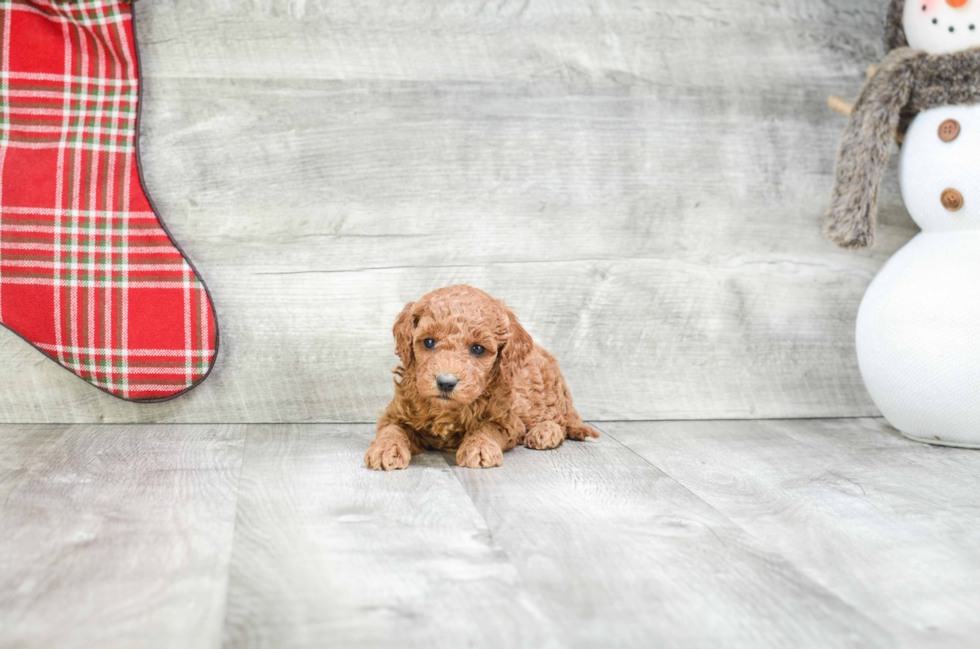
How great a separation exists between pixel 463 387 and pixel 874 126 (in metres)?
0.98

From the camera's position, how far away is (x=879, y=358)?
158 cm

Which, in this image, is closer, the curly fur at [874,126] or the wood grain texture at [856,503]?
the wood grain texture at [856,503]

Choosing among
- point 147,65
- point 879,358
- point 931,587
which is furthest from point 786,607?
point 147,65

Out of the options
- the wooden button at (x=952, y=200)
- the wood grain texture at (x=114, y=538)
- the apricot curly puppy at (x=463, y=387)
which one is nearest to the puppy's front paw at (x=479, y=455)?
the apricot curly puppy at (x=463, y=387)

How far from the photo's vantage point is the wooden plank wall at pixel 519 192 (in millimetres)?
1619

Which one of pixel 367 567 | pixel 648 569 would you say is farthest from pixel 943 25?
pixel 367 567

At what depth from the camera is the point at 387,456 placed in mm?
1292

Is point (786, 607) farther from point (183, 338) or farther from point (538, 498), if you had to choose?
point (183, 338)

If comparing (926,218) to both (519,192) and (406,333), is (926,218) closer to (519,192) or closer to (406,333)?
(519,192)

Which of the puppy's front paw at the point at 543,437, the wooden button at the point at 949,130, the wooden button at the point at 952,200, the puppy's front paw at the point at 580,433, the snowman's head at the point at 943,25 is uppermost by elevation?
the snowman's head at the point at 943,25

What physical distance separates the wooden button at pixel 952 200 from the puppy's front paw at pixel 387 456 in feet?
3.70

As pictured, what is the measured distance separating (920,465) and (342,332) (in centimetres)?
112

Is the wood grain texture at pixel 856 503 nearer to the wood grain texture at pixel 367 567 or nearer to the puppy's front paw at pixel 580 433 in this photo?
the puppy's front paw at pixel 580 433

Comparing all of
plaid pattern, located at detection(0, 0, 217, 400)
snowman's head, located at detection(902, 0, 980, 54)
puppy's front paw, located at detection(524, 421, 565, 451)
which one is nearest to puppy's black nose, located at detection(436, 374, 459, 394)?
puppy's front paw, located at detection(524, 421, 565, 451)
